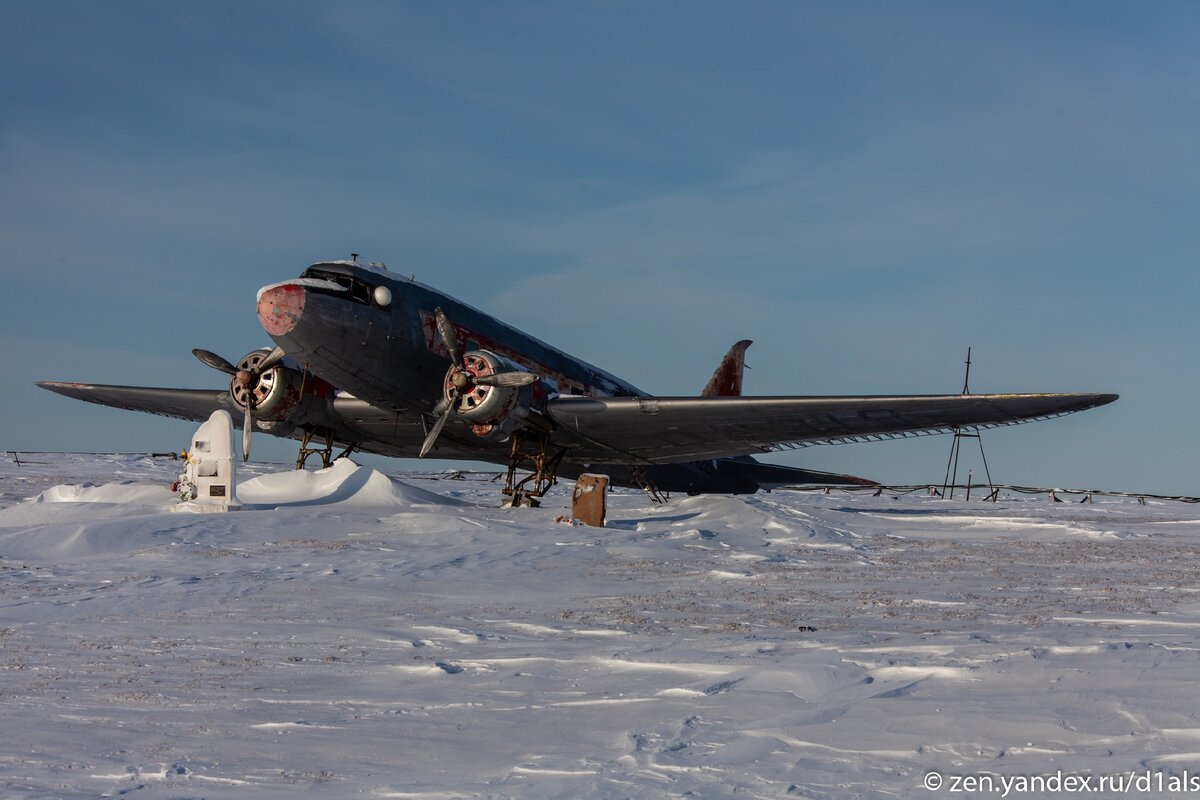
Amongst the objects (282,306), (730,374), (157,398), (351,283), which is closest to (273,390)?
(282,306)

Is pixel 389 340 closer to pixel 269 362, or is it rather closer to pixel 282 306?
pixel 282 306

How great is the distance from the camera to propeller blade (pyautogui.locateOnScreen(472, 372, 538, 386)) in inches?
957

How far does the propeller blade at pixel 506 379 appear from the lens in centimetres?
2430

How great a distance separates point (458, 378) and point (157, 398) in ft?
49.3

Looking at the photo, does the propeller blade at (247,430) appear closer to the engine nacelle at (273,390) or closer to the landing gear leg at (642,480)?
the engine nacelle at (273,390)

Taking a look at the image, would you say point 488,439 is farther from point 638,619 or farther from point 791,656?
point 791,656

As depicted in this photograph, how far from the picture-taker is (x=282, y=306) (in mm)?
23641

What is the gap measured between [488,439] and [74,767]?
2097 cm

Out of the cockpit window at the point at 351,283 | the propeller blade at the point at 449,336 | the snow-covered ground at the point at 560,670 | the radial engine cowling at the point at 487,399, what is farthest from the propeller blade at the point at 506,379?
the snow-covered ground at the point at 560,670

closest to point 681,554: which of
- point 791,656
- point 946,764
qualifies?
point 791,656

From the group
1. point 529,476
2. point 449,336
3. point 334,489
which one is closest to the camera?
point 334,489

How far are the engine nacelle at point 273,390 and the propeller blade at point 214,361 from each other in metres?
0.20

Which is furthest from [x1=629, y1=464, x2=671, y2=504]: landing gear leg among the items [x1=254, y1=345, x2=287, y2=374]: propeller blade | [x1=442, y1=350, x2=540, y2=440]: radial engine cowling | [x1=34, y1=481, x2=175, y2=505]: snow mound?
[x1=34, y1=481, x2=175, y2=505]: snow mound

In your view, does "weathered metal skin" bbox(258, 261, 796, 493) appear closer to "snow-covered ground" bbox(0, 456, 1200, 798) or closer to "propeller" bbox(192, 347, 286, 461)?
"propeller" bbox(192, 347, 286, 461)
